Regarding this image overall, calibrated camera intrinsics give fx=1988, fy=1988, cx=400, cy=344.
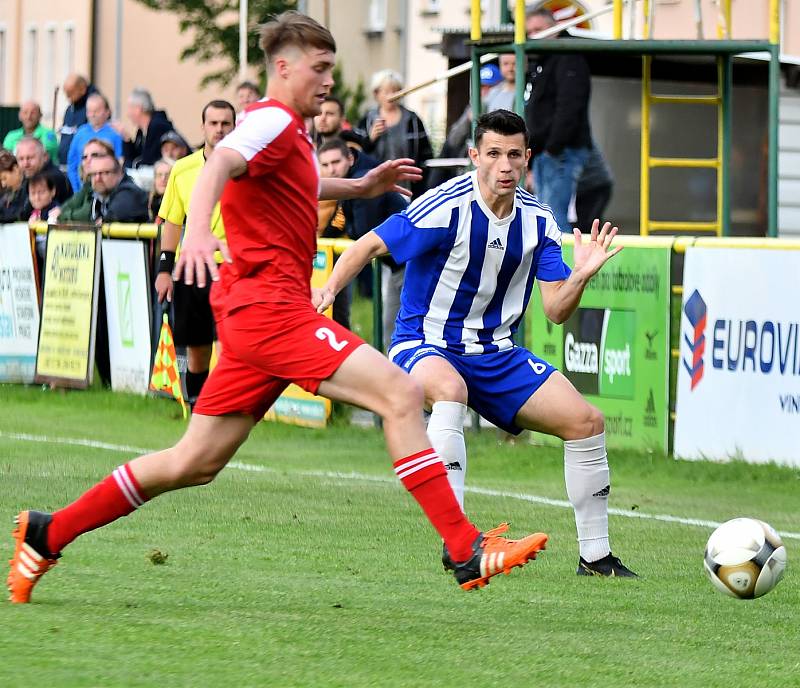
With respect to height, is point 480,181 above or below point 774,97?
below

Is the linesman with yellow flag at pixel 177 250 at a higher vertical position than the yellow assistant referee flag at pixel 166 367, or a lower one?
higher

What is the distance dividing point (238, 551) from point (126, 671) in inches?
110

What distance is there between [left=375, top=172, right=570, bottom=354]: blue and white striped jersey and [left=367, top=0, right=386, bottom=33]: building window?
42278mm

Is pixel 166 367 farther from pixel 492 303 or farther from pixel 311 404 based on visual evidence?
pixel 492 303

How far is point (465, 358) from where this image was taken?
334 inches

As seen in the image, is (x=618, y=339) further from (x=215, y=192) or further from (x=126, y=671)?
(x=126, y=671)

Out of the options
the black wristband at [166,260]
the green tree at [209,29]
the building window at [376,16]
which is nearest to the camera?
the black wristband at [166,260]

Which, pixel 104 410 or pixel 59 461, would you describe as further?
pixel 104 410

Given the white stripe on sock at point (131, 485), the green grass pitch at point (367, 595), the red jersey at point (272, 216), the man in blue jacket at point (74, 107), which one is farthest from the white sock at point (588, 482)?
the man in blue jacket at point (74, 107)

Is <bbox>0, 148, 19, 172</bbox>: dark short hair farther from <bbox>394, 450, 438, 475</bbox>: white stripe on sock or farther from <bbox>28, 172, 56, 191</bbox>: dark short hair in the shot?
<bbox>394, 450, 438, 475</bbox>: white stripe on sock

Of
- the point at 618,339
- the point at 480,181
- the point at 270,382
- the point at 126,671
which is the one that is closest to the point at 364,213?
the point at 618,339

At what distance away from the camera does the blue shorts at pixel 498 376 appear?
8352 millimetres

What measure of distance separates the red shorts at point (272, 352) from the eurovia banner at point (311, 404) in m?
7.76

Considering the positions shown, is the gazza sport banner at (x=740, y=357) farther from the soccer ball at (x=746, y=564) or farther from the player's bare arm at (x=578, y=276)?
the soccer ball at (x=746, y=564)
